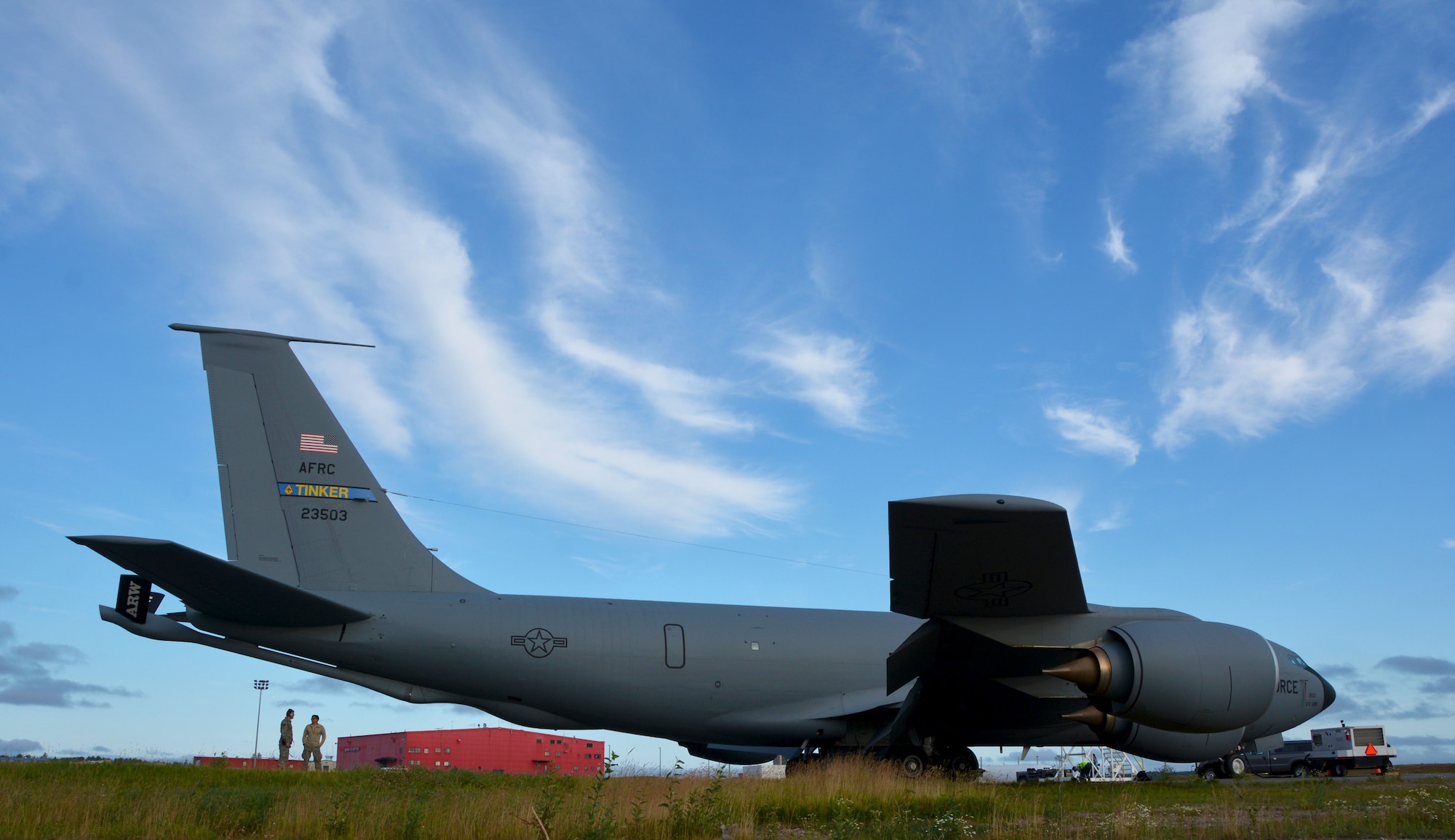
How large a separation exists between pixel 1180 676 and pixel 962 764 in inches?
212

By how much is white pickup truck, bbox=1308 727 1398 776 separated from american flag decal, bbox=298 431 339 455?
28.0 m

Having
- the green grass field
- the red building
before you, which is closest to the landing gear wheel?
the green grass field

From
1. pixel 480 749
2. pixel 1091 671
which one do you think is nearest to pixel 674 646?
pixel 1091 671

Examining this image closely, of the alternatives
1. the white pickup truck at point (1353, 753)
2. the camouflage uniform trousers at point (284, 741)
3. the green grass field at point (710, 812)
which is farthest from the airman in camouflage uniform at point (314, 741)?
the white pickup truck at point (1353, 753)

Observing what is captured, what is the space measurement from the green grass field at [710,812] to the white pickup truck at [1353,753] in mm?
19523

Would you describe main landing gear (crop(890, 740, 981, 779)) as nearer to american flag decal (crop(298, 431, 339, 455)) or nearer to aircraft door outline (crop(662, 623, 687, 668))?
aircraft door outline (crop(662, 623, 687, 668))

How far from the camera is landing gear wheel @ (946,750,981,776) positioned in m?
13.1

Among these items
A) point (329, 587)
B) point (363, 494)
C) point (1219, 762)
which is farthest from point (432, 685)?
point (1219, 762)

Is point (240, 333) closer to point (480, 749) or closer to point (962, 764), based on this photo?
point (962, 764)

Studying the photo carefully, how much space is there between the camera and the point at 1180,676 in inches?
345

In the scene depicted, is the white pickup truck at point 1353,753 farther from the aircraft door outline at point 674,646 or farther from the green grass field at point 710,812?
the aircraft door outline at point 674,646

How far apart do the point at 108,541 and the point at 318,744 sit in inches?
375

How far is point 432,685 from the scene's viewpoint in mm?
12211

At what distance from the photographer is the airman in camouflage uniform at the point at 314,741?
16859 mm
